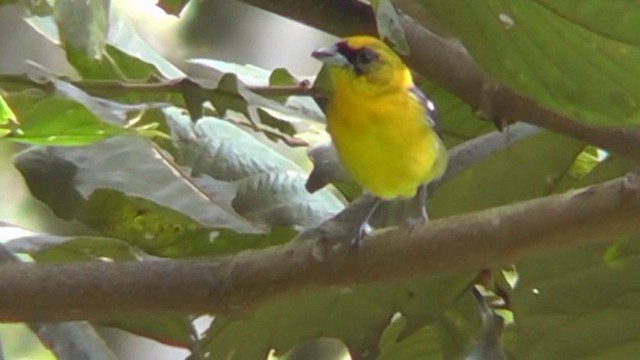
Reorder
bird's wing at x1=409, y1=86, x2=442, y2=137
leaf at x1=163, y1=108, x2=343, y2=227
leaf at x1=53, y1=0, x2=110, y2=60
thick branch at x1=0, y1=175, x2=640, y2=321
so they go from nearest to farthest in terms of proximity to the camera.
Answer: thick branch at x1=0, y1=175, x2=640, y2=321
leaf at x1=53, y1=0, x2=110, y2=60
leaf at x1=163, y1=108, x2=343, y2=227
bird's wing at x1=409, y1=86, x2=442, y2=137

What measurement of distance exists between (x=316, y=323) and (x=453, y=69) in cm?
32

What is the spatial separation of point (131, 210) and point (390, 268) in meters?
0.38

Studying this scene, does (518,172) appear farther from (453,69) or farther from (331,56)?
(331,56)

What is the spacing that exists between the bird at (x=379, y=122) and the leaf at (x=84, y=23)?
0.42 meters

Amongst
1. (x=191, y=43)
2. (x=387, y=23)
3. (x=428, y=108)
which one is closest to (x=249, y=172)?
(x=428, y=108)

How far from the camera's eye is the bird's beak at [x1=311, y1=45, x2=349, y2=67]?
1.66 meters

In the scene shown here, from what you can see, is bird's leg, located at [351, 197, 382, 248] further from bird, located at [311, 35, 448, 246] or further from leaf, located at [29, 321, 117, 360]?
leaf, located at [29, 321, 117, 360]

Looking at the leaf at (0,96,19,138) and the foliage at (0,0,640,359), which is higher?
the leaf at (0,96,19,138)

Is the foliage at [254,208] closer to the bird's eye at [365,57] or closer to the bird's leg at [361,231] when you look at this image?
the bird's leg at [361,231]

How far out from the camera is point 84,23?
1104 millimetres

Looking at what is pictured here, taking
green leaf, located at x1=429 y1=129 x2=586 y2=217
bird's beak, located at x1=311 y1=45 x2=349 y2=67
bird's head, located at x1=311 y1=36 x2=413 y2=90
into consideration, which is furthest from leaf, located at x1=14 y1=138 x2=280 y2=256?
bird's head, located at x1=311 y1=36 x2=413 y2=90

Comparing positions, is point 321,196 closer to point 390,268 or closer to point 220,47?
point 390,268

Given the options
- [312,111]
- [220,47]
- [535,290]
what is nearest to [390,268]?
[535,290]

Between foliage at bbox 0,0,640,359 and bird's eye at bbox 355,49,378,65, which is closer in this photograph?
foliage at bbox 0,0,640,359
